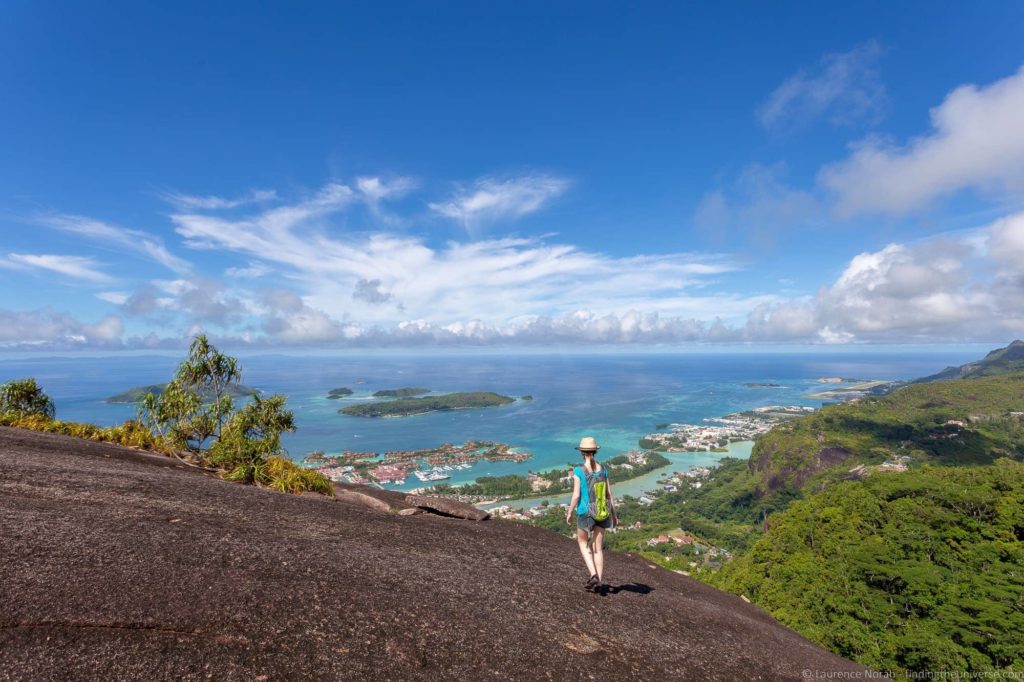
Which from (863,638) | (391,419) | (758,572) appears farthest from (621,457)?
(391,419)

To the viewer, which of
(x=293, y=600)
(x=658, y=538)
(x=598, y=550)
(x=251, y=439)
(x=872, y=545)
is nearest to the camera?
(x=293, y=600)

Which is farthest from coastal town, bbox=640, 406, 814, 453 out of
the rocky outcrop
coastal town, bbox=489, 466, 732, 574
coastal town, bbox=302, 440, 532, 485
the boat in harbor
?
the rocky outcrop

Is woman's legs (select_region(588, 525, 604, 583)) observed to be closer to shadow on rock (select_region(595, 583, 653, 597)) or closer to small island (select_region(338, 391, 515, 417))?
shadow on rock (select_region(595, 583, 653, 597))

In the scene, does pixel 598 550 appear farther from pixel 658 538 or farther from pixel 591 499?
pixel 658 538

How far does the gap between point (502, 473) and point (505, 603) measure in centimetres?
8495

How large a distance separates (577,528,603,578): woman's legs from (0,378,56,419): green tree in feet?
58.7

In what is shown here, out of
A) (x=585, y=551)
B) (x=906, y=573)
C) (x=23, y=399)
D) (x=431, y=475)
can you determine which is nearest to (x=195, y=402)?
(x=23, y=399)

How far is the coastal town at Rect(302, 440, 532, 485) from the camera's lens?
77.3 m

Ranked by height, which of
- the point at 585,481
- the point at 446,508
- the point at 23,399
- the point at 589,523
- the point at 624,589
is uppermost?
the point at 23,399

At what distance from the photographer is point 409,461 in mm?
92938

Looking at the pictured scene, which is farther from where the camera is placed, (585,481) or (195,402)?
(195,402)

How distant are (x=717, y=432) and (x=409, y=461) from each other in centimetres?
9224

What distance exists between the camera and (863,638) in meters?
22.5

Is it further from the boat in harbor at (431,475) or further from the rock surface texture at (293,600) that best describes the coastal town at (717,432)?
the rock surface texture at (293,600)
